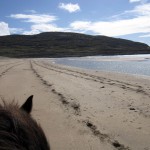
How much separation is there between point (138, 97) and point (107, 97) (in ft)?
3.05

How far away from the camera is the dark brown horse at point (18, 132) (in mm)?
1229

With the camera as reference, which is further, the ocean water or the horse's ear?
the ocean water

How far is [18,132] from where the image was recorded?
1.32m

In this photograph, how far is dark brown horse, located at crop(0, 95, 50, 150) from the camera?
123 cm

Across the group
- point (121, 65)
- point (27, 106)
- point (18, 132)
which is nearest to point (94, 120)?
point (27, 106)

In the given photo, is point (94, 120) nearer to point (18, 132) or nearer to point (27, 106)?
point (27, 106)

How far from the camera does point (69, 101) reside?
342 inches

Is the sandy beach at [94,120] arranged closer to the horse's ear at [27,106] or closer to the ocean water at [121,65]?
the horse's ear at [27,106]

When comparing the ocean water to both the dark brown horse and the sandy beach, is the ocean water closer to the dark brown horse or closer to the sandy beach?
the sandy beach

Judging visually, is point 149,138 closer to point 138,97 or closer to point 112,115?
point 112,115

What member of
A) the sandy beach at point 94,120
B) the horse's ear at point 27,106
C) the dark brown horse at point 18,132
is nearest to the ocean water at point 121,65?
the sandy beach at point 94,120

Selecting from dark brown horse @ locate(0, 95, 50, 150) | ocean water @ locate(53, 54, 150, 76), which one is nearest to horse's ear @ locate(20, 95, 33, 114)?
dark brown horse @ locate(0, 95, 50, 150)

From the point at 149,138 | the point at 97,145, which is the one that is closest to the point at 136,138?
the point at 149,138

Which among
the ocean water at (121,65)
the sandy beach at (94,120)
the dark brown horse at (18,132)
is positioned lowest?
the ocean water at (121,65)
